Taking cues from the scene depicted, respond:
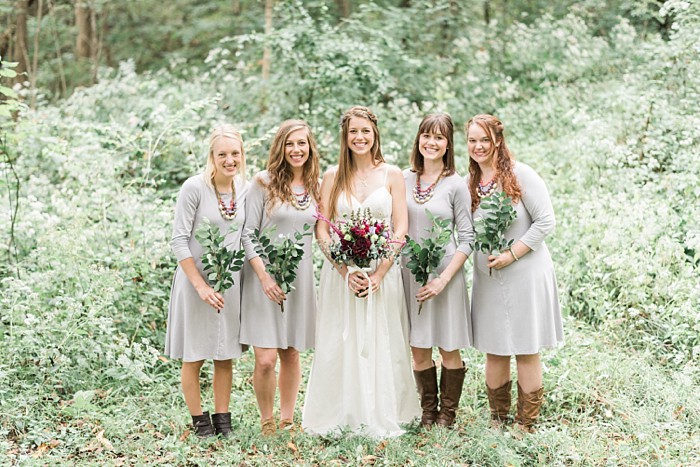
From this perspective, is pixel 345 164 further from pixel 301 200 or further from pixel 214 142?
pixel 214 142

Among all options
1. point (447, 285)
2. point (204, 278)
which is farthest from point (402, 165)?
point (204, 278)

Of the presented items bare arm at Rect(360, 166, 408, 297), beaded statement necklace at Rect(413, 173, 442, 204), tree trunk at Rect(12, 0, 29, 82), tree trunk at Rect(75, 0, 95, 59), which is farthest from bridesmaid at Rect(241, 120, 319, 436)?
tree trunk at Rect(75, 0, 95, 59)

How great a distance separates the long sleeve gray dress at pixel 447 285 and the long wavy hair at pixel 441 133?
9 cm

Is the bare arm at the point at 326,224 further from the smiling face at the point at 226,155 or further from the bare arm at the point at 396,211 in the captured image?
the smiling face at the point at 226,155

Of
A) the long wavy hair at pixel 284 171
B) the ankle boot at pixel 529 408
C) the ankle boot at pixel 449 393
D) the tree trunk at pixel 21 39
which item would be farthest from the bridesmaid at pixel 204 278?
the tree trunk at pixel 21 39

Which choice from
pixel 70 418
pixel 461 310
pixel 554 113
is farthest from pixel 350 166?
pixel 554 113

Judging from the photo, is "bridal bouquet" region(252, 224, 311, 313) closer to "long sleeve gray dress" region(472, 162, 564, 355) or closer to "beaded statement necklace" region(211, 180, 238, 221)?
"beaded statement necklace" region(211, 180, 238, 221)

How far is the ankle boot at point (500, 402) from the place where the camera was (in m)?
5.18

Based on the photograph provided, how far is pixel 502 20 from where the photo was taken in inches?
594

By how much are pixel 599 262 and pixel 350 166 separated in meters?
3.02

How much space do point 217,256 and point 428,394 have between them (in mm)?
1778

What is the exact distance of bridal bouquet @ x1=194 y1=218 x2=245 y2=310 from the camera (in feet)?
15.2

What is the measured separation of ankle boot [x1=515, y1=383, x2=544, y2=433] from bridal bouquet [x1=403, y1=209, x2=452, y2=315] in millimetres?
1065

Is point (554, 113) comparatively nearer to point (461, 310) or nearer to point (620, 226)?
point (620, 226)
